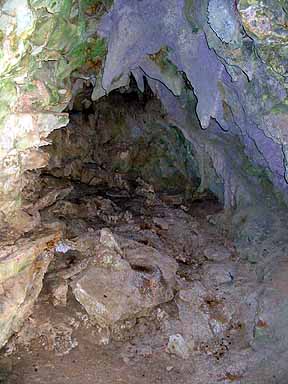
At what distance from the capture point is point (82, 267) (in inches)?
267

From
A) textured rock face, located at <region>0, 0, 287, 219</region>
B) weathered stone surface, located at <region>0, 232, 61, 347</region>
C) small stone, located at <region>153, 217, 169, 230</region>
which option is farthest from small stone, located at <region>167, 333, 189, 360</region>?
small stone, located at <region>153, 217, 169, 230</region>

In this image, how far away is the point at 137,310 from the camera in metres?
6.25

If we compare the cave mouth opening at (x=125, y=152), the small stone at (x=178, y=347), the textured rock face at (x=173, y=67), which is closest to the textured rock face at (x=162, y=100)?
the textured rock face at (x=173, y=67)

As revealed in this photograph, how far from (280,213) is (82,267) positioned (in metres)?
3.01

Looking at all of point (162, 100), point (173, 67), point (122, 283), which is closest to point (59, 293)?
point (122, 283)

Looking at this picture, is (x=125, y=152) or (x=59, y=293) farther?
(x=125, y=152)

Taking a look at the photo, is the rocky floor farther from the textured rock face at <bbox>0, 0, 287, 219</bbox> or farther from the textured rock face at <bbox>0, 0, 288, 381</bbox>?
the textured rock face at <bbox>0, 0, 287, 219</bbox>

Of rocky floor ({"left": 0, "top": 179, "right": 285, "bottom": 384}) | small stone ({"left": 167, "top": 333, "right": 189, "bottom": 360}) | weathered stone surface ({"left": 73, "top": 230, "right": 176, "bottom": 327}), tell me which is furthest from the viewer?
weathered stone surface ({"left": 73, "top": 230, "right": 176, "bottom": 327})

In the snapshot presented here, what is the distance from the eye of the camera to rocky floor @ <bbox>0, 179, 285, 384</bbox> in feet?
18.1

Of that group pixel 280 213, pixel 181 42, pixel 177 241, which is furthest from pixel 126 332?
pixel 181 42

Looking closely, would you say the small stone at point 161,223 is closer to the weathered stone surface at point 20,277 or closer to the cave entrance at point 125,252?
the cave entrance at point 125,252

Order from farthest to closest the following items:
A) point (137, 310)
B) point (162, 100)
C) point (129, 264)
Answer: point (162, 100), point (129, 264), point (137, 310)

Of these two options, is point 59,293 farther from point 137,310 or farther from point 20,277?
point 137,310

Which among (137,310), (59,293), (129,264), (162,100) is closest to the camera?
(137,310)
